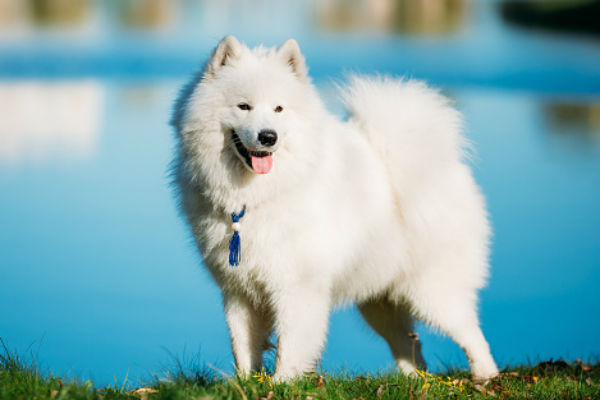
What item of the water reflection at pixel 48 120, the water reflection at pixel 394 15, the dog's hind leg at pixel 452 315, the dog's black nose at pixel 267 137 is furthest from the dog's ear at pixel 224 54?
the water reflection at pixel 394 15

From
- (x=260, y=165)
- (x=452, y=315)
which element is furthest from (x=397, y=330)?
(x=260, y=165)

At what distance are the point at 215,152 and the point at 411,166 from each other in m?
1.24

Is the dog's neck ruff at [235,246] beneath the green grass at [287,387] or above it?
above

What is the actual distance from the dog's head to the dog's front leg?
63cm

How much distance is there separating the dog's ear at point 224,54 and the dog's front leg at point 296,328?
1.19 m

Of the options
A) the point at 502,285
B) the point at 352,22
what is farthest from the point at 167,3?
the point at 502,285

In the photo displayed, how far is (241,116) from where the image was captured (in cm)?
353

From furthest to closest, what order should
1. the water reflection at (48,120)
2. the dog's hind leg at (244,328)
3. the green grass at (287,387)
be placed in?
1. the water reflection at (48,120)
2. the dog's hind leg at (244,328)
3. the green grass at (287,387)

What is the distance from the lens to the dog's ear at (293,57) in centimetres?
373

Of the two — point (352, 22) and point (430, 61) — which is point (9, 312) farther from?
point (352, 22)

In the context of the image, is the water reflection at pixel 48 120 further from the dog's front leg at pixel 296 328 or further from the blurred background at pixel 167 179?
the dog's front leg at pixel 296 328

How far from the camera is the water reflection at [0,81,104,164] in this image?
11422 mm

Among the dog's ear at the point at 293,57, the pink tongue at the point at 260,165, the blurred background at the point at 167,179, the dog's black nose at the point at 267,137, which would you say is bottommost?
the blurred background at the point at 167,179

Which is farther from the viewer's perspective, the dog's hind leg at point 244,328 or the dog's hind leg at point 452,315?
the dog's hind leg at point 452,315
